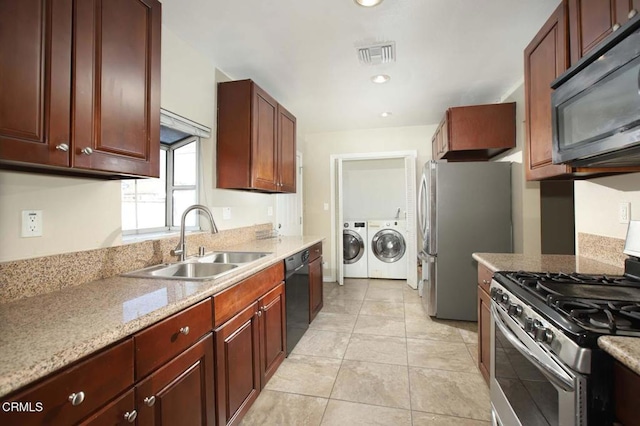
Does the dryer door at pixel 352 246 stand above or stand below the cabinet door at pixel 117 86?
below

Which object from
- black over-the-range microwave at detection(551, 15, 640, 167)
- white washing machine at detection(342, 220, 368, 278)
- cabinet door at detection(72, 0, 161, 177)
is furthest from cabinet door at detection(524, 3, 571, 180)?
white washing machine at detection(342, 220, 368, 278)

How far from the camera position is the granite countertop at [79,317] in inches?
27.0

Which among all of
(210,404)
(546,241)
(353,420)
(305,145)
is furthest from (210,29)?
(546,241)

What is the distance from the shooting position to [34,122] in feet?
3.09

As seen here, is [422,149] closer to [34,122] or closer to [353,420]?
[353,420]

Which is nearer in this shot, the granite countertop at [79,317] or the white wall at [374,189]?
the granite countertop at [79,317]

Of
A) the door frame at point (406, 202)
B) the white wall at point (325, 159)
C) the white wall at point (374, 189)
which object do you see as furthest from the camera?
the white wall at point (374, 189)

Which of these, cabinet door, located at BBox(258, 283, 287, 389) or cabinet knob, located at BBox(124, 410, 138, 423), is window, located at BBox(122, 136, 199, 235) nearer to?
cabinet door, located at BBox(258, 283, 287, 389)

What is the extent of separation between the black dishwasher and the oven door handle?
1419mm

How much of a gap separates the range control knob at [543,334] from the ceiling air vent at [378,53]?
2034 millimetres

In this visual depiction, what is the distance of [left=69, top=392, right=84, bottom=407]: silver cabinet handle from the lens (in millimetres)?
741

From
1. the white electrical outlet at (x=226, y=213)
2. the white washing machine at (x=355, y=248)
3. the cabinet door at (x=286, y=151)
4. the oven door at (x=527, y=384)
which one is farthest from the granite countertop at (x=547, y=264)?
the white washing machine at (x=355, y=248)

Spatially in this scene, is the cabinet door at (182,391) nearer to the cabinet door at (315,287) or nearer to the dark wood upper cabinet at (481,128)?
the cabinet door at (315,287)

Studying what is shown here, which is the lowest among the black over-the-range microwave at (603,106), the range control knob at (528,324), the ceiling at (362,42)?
the range control knob at (528,324)
